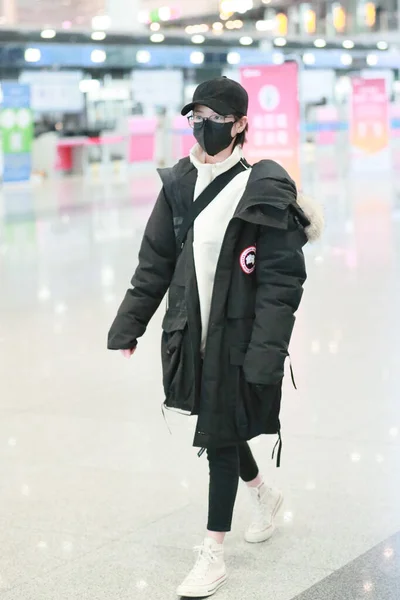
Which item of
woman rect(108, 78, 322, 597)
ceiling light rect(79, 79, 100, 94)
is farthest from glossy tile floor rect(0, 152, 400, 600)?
ceiling light rect(79, 79, 100, 94)

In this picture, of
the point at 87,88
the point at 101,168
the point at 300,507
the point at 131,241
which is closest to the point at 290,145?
the point at 131,241

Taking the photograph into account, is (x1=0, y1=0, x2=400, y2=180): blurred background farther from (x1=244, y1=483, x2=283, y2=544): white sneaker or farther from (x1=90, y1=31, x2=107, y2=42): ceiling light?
(x1=244, y1=483, x2=283, y2=544): white sneaker

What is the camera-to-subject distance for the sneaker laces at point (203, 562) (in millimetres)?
3094

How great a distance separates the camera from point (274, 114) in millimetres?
12766

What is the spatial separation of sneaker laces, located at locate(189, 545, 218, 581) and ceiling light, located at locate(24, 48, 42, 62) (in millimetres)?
24272

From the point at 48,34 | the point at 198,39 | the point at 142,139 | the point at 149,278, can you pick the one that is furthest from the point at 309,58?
the point at 149,278

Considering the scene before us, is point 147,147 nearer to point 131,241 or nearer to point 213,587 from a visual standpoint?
point 131,241

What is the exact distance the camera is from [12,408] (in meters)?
5.23

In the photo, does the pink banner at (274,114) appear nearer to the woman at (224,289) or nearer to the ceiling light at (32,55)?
the woman at (224,289)

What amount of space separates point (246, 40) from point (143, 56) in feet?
11.7

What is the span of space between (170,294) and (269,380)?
42 cm

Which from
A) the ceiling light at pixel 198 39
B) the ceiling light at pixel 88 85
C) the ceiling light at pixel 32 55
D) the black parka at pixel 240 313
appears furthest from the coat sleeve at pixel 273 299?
the ceiling light at pixel 198 39

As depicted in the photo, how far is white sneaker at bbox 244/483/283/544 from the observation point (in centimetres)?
346

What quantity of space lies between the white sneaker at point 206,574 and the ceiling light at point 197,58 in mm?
27666
